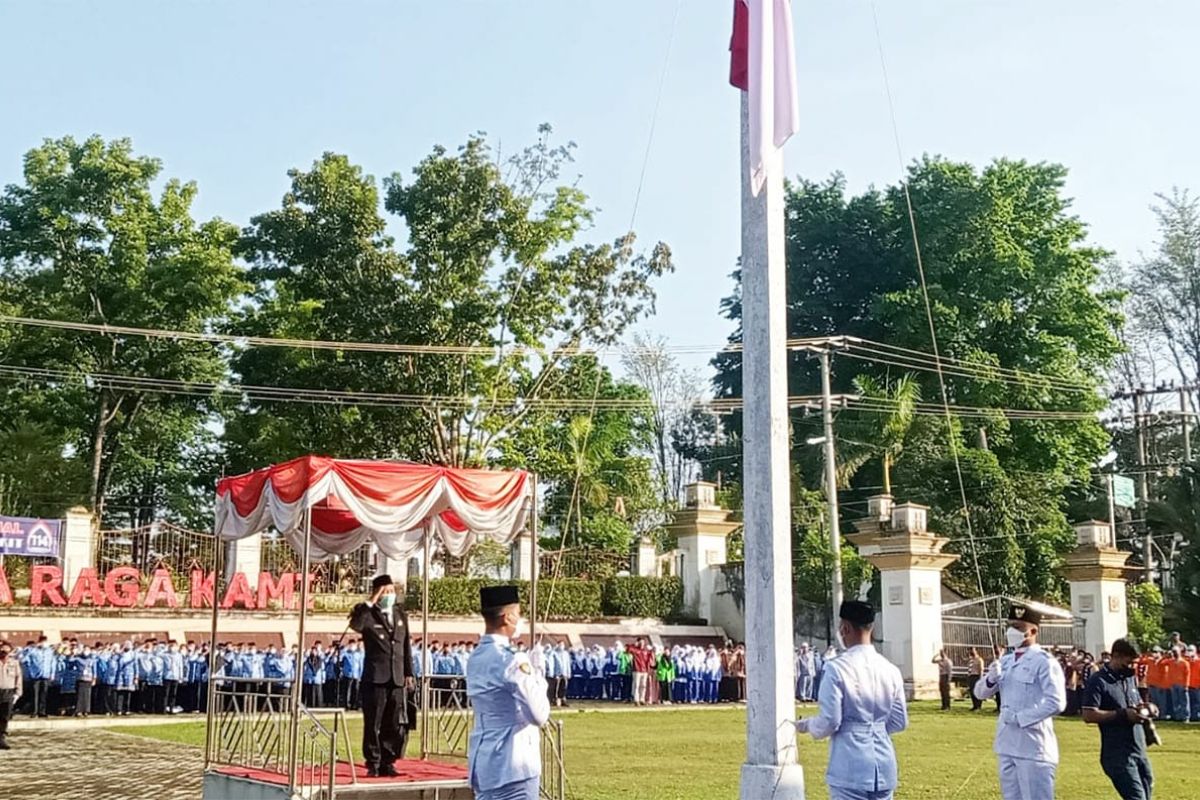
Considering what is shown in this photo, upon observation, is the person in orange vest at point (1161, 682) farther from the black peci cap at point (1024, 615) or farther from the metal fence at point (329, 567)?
the black peci cap at point (1024, 615)

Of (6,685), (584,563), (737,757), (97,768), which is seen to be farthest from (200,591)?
(737,757)

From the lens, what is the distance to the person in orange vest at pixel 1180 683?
24.6 m

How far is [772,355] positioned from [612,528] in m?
36.3

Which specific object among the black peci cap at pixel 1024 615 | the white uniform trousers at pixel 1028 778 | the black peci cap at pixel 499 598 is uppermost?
the black peci cap at pixel 499 598

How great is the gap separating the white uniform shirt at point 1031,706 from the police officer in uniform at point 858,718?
68.4 inches

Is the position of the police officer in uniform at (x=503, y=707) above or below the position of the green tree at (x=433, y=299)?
below

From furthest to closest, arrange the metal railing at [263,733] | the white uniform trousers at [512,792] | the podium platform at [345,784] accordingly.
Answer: the metal railing at [263,733] → the podium platform at [345,784] → the white uniform trousers at [512,792]

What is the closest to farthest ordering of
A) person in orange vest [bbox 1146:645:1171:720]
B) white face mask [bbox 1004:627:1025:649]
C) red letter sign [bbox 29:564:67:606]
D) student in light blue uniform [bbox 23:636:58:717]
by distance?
white face mask [bbox 1004:627:1025:649] < student in light blue uniform [bbox 23:636:58:717] < person in orange vest [bbox 1146:645:1171:720] < red letter sign [bbox 29:564:67:606]

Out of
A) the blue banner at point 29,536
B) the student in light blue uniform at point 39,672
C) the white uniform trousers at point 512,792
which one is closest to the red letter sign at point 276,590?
the blue banner at point 29,536

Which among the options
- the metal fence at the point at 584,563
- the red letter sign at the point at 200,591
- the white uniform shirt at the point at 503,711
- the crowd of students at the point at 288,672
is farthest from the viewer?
the metal fence at the point at 584,563

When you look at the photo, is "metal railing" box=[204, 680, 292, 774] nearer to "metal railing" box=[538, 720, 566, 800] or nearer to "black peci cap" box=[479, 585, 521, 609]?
"metal railing" box=[538, 720, 566, 800]

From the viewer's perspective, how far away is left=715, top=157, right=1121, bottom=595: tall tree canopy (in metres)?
42.2

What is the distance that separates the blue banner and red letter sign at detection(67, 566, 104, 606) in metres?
1.29

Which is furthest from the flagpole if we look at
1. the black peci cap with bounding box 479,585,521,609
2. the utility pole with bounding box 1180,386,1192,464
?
the utility pole with bounding box 1180,386,1192,464
